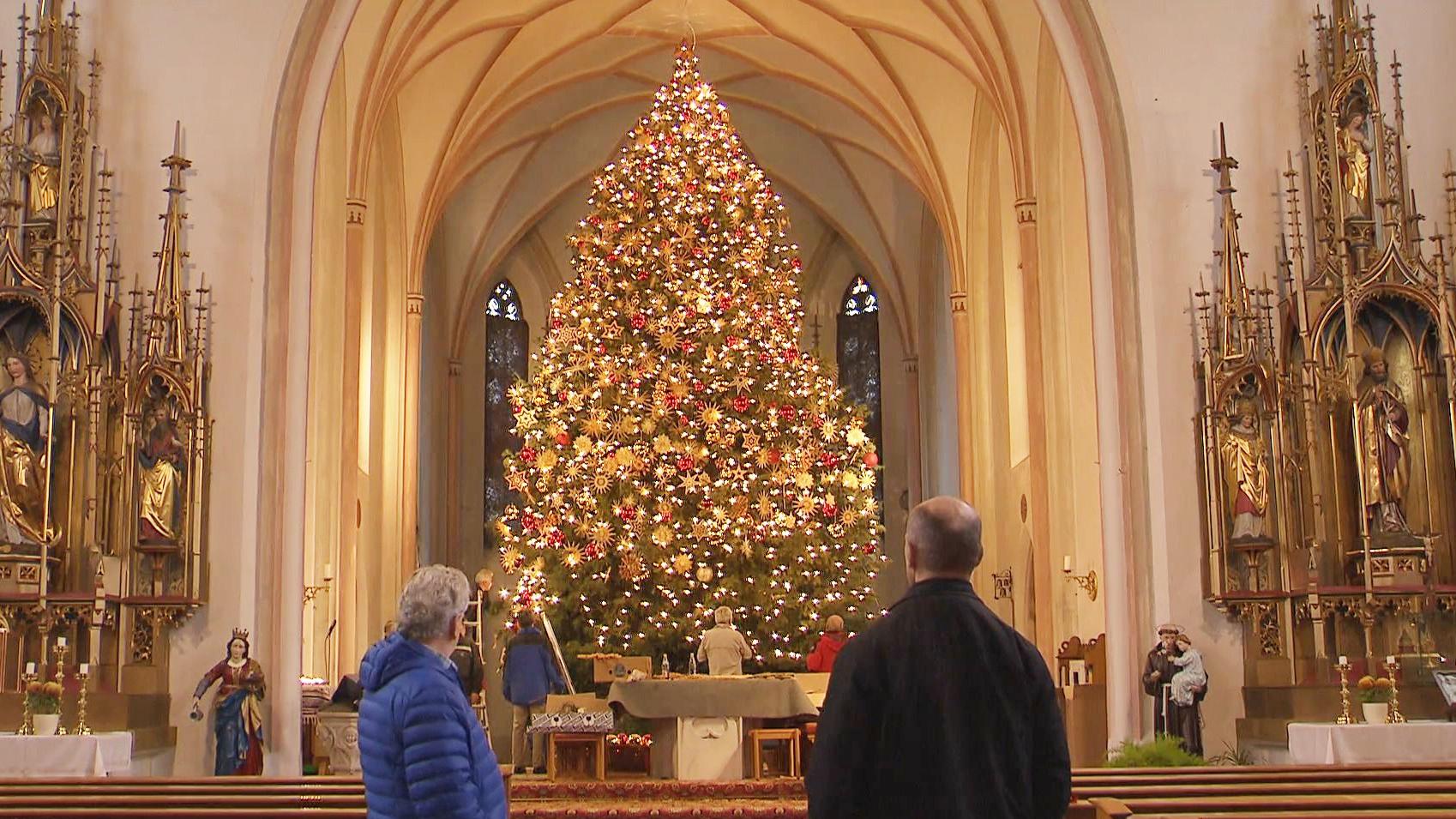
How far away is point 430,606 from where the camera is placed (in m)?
4.17

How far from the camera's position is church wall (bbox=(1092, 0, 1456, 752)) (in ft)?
40.3

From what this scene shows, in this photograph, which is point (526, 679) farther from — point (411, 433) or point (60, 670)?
point (411, 433)

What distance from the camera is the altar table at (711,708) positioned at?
12.6m

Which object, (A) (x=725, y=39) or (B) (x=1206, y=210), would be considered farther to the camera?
(A) (x=725, y=39)

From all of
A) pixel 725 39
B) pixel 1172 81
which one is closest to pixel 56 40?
pixel 1172 81

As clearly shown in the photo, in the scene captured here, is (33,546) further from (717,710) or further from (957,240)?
(957,240)

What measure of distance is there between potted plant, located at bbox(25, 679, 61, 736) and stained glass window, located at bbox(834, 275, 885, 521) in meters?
17.1

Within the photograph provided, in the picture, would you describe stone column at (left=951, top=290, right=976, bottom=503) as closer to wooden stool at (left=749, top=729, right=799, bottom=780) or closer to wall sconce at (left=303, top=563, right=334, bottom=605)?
wall sconce at (left=303, top=563, right=334, bottom=605)

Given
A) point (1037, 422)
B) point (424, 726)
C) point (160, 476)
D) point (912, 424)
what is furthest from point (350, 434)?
point (424, 726)

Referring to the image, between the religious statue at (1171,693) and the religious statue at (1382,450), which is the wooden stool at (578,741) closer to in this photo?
the religious statue at (1171,693)

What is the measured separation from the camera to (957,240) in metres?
20.8

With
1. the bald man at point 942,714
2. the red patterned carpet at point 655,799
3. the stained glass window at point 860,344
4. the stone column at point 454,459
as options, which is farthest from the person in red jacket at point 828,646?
the bald man at point 942,714

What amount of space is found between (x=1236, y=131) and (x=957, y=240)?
26.7 ft

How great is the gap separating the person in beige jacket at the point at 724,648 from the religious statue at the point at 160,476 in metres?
4.59
